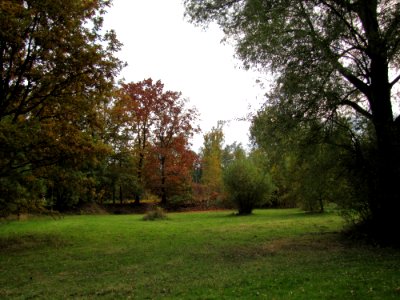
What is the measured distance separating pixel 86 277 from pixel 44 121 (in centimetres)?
916

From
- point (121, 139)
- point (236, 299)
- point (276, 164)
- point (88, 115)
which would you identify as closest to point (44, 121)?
point (88, 115)

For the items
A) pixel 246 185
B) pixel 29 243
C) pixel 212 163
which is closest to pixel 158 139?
pixel 212 163

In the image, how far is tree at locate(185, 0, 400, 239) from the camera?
11.2 metres

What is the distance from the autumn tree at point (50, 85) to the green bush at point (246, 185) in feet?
59.9

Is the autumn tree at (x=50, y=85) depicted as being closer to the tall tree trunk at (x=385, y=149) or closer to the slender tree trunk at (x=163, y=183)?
the tall tree trunk at (x=385, y=149)

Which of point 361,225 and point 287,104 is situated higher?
point 287,104

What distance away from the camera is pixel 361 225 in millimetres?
14055

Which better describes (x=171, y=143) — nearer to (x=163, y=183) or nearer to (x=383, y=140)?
(x=163, y=183)

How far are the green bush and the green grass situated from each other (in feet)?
53.3

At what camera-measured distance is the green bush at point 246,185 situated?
32.8 m

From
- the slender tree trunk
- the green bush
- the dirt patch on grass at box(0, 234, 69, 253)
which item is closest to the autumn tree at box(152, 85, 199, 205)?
the slender tree trunk

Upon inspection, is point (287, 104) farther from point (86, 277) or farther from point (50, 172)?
point (50, 172)

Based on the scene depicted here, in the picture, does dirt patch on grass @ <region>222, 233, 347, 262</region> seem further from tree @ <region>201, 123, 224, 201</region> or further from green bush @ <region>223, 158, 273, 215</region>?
tree @ <region>201, 123, 224, 201</region>

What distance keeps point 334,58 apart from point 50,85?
35.4ft
